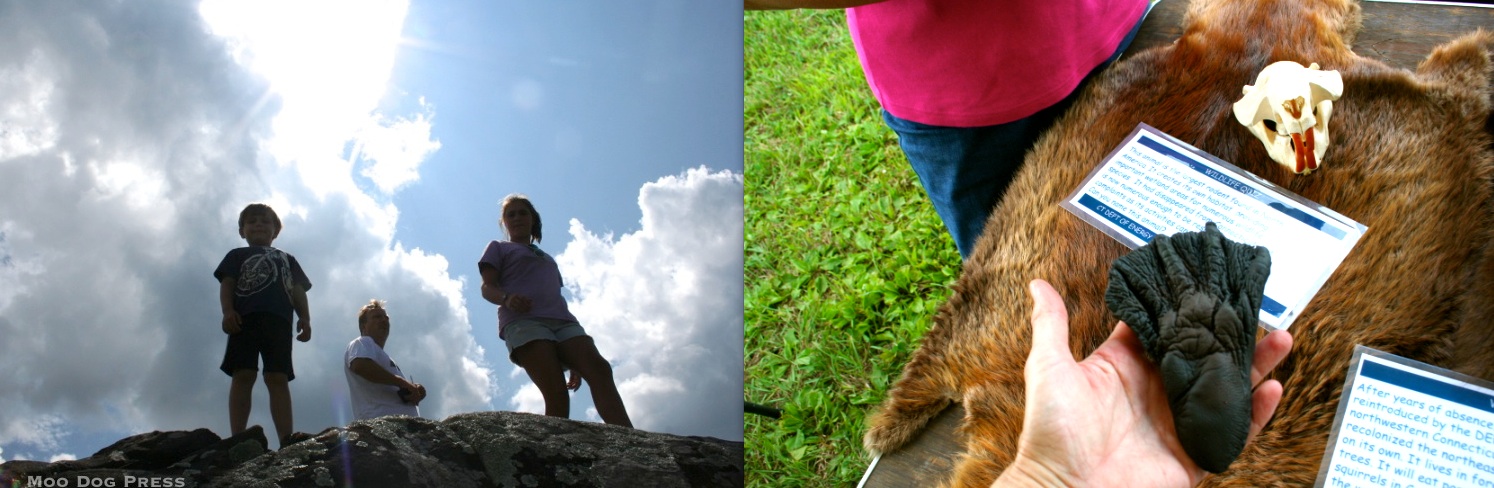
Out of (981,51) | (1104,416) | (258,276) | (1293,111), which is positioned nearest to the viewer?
(258,276)

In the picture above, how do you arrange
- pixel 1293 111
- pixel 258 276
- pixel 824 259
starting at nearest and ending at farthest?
pixel 258 276
pixel 1293 111
pixel 824 259

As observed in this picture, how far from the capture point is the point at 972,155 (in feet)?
5.46

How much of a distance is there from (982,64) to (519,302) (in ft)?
3.31

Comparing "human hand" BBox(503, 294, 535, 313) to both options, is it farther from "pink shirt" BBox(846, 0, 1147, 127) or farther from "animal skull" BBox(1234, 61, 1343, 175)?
"animal skull" BBox(1234, 61, 1343, 175)

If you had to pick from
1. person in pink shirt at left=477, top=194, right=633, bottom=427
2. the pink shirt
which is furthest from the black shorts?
the pink shirt

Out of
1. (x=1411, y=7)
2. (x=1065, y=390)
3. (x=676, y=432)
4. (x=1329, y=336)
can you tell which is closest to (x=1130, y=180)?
(x=1329, y=336)

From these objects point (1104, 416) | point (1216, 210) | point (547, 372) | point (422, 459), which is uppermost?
point (1216, 210)

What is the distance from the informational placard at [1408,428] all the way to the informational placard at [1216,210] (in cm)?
12

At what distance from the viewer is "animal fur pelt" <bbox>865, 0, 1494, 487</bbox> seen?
3.48ft

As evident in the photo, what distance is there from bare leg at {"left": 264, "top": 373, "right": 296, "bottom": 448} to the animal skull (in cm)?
133

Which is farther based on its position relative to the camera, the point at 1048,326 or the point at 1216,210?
the point at 1216,210

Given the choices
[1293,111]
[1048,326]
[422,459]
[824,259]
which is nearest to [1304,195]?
[1293,111]

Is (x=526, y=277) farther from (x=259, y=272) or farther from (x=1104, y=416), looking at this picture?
(x=1104, y=416)

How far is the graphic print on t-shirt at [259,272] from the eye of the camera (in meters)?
0.69
